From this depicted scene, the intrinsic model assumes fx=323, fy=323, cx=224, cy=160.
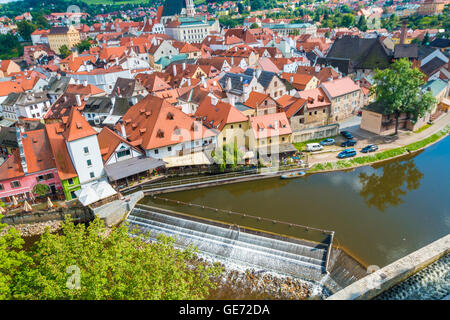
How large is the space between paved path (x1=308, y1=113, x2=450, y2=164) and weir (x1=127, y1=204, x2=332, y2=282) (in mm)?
18116

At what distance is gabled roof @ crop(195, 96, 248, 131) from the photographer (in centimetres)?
4653

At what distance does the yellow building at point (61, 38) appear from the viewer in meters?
148

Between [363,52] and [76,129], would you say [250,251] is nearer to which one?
[76,129]

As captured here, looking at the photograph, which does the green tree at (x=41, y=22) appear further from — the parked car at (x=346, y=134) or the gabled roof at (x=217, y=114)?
the parked car at (x=346, y=134)

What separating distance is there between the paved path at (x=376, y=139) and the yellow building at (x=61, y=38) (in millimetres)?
139952

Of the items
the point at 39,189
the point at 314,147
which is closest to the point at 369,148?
the point at 314,147

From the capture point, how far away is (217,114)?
48594mm

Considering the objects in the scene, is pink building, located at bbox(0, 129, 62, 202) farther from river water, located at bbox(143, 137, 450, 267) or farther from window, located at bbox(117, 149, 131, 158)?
river water, located at bbox(143, 137, 450, 267)

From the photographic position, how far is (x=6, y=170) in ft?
124

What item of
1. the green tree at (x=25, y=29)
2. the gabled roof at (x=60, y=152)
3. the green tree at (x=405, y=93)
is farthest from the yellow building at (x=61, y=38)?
the green tree at (x=405, y=93)

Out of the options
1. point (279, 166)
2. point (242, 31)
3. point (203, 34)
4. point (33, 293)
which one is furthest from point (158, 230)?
point (203, 34)

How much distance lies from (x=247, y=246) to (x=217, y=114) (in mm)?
24115

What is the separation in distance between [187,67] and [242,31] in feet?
180

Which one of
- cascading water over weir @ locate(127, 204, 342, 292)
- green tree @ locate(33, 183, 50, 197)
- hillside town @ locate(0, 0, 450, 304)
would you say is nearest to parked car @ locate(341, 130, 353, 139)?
hillside town @ locate(0, 0, 450, 304)
